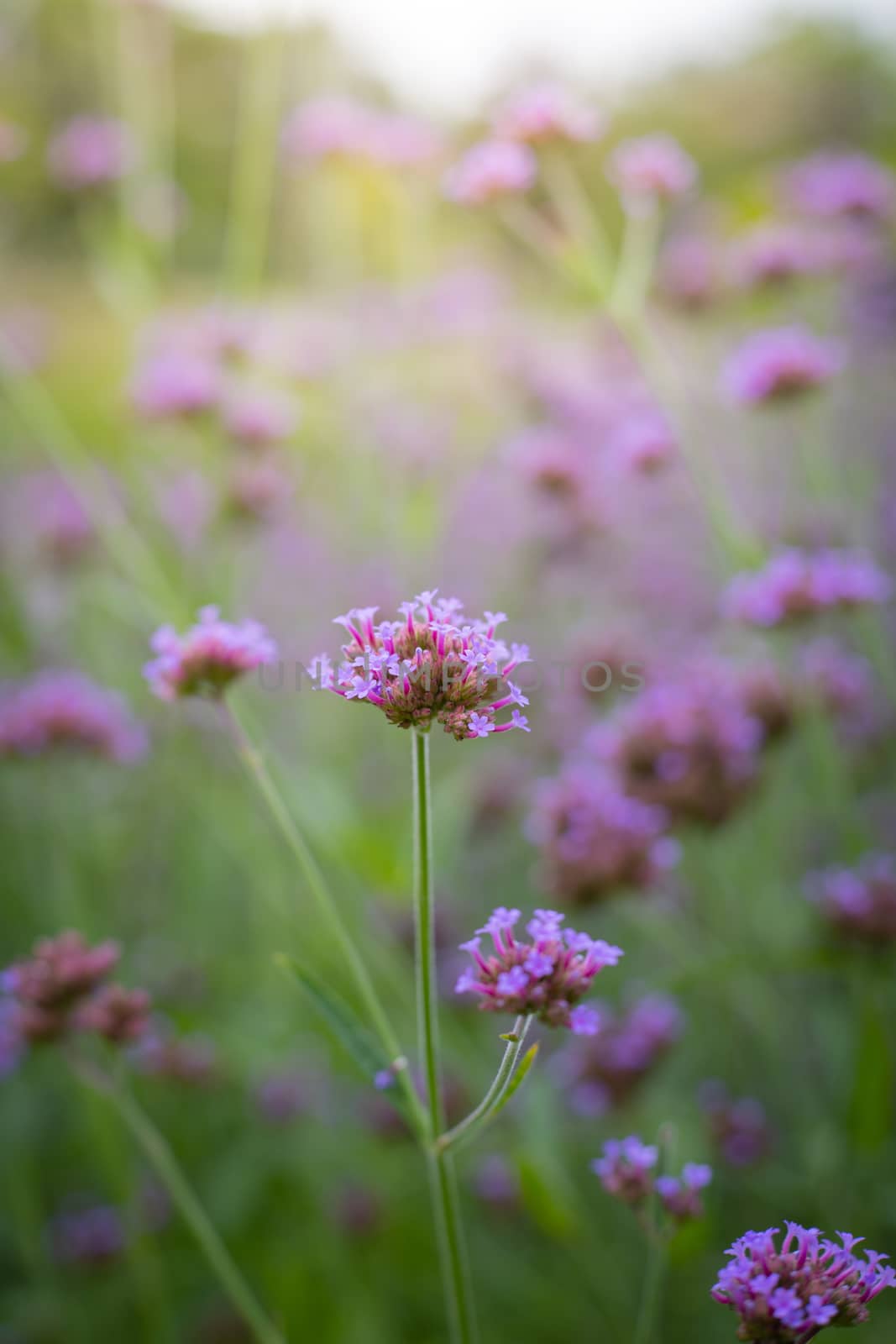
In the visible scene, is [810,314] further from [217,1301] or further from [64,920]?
[217,1301]

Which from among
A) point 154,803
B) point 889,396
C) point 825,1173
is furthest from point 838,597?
point 889,396

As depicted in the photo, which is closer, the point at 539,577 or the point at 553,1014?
the point at 553,1014

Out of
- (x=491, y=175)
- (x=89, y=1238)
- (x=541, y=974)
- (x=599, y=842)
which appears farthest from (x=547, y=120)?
(x=89, y=1238)

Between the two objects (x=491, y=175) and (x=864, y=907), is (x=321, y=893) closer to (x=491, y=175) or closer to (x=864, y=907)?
(x=864, y=907)

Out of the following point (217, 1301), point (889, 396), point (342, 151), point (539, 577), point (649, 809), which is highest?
point (889, 396)

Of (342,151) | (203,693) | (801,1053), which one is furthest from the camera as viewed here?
(342,151)


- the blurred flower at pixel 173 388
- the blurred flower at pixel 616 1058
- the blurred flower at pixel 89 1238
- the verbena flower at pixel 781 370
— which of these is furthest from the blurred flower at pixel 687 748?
the blurred flower at pixel 89 1238

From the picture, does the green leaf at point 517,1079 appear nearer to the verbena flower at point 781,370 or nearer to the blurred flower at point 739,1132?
the blurred flower at point 739,1132
